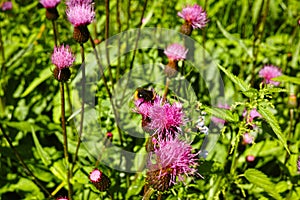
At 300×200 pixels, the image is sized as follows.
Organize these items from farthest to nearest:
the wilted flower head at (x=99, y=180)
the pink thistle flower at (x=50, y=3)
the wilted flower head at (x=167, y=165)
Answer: the pink thistle flower at (x=50, y=3) → the wilted flower head at (x=99, y=180) → the wilted flower head at (x=167, y=165)

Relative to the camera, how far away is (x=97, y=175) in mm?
1741

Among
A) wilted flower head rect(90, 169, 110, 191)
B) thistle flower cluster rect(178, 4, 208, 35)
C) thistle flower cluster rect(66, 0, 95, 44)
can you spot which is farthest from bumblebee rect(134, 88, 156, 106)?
thistle flower cluster rect(178, 4, 208, 35)

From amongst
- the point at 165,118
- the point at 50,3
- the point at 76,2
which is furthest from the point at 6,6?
the point at 165,118

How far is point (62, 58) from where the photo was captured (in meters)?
1.91

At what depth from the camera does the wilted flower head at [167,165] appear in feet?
4.51

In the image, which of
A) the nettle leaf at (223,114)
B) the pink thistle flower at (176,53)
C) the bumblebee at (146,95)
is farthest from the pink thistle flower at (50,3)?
the nettle leaf at (223,114)

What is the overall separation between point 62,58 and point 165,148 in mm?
783

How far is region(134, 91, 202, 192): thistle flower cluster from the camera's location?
4.54 feet

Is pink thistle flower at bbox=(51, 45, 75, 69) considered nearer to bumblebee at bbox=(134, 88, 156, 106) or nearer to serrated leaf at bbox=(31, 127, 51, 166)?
bumblebee at bbox=(134, 88, 156, 106)

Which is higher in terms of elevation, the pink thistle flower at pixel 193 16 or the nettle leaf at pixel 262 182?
the pink thistle flower at pixel 193 16

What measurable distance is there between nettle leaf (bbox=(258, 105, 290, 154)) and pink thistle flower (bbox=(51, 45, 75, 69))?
0.88 metres

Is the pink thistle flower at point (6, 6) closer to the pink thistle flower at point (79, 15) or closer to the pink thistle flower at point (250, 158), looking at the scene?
the pink thistle flower at point (79, 15)

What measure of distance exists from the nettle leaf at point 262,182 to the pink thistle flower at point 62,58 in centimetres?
95

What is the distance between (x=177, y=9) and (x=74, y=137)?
179 centimetres
